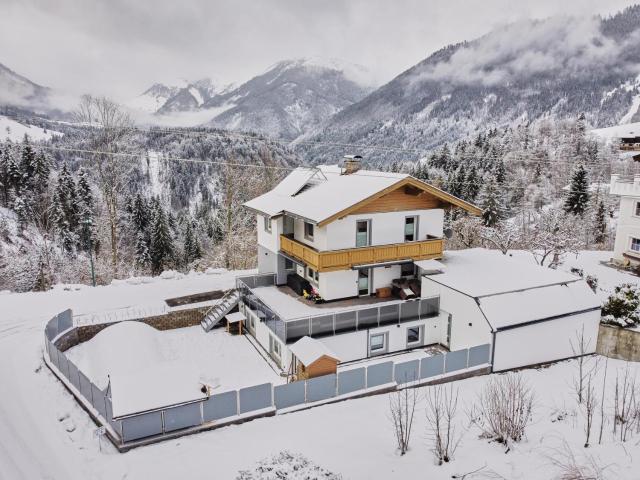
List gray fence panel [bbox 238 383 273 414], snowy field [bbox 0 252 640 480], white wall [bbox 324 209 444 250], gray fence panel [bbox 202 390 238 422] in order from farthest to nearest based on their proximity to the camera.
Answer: white wall [bbox 324 209 444 250], gray fence panel [bbox 238 383 273 414], gray fence panel [bbox 202 390 238 422], snowy field [bbox 0 252 640 480]

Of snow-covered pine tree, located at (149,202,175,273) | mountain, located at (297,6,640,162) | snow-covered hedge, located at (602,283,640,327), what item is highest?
mountain, located at (297,6,640,162)

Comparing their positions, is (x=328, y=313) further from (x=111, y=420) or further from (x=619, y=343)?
(x=619, y=343)

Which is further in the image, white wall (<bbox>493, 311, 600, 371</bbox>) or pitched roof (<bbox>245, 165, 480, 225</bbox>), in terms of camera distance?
pitched roof (<bbox>245, 165, 480, 225</bbox>)

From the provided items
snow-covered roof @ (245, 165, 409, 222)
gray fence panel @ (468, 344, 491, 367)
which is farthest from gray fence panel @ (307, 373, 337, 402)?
snow-covered roof @ (245, 165, 409, 222)

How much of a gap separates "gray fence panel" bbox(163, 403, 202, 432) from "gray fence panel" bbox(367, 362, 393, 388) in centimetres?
646

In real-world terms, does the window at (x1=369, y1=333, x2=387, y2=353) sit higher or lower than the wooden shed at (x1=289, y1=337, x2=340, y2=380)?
lower

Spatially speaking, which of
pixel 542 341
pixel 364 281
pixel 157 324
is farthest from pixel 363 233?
pixel 157 324

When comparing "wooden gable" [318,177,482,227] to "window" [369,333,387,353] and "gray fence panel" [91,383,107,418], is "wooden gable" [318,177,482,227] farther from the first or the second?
"gray fence panel" [91,383,107,418]

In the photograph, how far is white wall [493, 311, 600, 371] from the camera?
61.9 ft

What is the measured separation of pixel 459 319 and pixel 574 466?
10117mm

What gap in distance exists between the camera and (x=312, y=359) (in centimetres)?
1714

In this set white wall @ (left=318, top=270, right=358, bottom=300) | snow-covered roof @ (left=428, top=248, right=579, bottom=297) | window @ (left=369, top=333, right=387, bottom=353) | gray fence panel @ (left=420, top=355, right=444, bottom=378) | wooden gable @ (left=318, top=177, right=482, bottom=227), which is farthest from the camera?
white wall @ (left=318, top=270, right=358, bottom=300)

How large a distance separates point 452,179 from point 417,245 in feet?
146

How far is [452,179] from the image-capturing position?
64312mm
